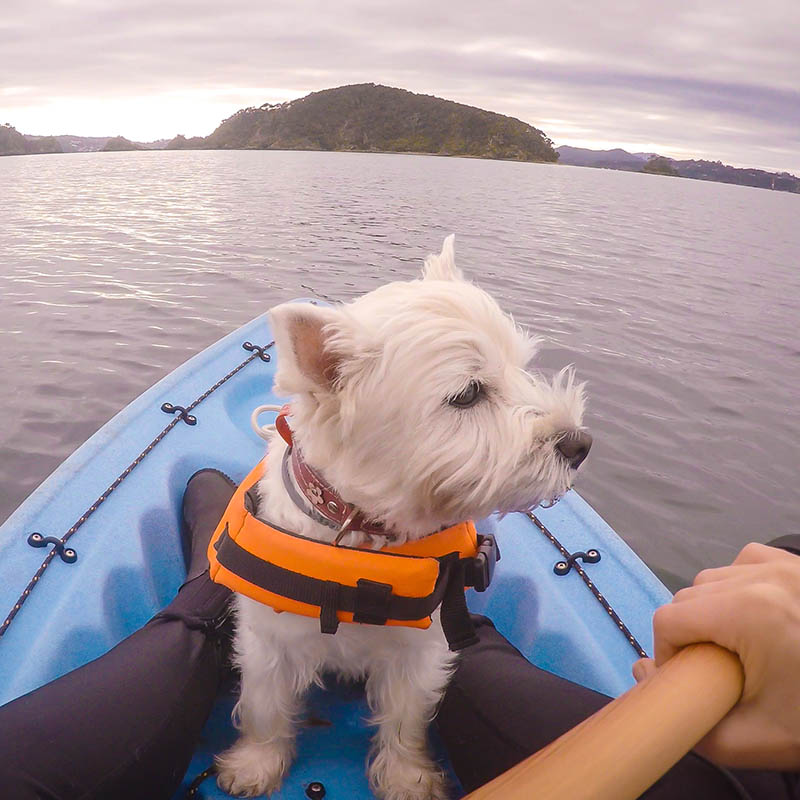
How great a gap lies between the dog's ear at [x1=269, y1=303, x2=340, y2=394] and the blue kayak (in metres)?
1.68

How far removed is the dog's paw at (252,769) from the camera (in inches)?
98.9

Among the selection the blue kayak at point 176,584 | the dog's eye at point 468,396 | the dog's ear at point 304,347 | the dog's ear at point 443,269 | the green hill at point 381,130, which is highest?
the green hill at point 381,130

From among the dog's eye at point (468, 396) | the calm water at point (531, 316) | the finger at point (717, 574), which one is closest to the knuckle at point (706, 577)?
the finger at point (717, 574)

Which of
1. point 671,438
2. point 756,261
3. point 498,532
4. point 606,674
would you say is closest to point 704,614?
point 606,674

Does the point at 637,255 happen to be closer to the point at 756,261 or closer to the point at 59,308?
the point at 756,261

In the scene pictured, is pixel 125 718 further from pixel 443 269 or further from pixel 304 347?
pixel 443 269

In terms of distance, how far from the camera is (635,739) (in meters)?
1.01

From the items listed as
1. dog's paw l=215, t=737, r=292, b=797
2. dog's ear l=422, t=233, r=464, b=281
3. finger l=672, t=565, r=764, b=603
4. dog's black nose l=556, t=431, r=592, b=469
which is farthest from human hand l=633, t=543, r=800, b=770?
dog's paw l=215, t=737, r=292, b=797

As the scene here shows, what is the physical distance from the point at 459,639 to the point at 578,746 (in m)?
1.27

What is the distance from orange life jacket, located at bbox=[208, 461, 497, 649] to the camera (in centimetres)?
214

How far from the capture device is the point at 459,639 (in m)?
2.26

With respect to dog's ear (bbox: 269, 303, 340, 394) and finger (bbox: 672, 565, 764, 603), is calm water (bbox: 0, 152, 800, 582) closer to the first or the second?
dog's ear (bbox: 269, 303, 340, 394)

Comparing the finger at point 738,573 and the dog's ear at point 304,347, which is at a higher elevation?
the dog's ear at point 304,347

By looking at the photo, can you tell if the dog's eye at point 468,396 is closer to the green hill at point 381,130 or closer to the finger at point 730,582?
the finger at point 730,582
